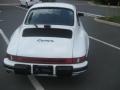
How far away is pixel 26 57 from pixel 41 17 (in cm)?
180

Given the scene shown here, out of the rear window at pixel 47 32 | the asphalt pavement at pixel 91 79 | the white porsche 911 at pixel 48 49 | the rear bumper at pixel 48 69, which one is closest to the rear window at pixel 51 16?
the white porsche 911 at pixel 48 49

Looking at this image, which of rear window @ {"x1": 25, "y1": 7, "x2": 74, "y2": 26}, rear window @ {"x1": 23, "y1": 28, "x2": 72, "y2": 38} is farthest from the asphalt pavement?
rear window @ {"x1": 25, "y1": 7, "x2": 74, "y2": 26}

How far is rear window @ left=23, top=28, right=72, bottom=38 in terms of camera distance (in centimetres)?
798

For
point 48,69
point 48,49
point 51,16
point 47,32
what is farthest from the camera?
point 51,16

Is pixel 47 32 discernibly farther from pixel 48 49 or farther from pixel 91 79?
pixel 91 79

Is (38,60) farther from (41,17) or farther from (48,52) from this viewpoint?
(41,17)

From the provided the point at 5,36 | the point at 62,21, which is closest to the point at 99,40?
the point at 5,36

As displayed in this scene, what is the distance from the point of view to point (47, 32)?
26.6 ft

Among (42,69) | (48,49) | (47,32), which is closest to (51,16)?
(47,32)

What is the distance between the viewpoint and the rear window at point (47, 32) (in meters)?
7.98

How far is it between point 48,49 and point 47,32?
0.78 meters

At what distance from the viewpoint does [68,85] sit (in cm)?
767

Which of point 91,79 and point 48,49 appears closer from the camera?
point 48,49

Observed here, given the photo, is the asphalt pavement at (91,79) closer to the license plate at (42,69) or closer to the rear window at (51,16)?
the license plate at (42,69)
